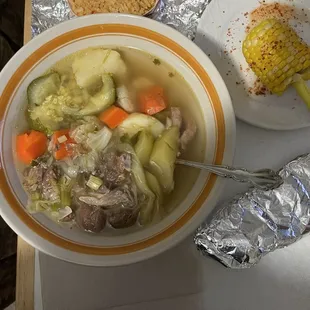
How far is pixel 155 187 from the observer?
1094 mm

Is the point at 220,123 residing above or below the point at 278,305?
above

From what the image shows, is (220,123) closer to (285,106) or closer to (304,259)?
(285,106)

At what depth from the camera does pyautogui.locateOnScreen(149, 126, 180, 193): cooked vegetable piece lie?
1080mm

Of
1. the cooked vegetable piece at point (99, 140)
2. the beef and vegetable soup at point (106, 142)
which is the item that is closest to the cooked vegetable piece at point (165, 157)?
the beef and vegetable soup at point (106, 142)

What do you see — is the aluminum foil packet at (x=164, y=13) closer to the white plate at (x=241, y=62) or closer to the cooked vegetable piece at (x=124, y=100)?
the white plate at (x=241, y=62)

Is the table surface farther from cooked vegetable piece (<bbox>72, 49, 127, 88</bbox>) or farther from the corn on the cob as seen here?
cooked vegetable piece (<bbox>72, 49, 127, 88</bbox>)

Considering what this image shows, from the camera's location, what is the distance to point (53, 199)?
1079 mm

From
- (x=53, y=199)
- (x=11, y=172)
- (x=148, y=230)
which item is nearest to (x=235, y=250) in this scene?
(x=148, y=230)

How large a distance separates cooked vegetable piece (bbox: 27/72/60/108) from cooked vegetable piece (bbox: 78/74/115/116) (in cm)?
8

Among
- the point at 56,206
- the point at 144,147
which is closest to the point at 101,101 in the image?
the point at 144,147

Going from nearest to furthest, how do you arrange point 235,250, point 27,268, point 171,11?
point 235,250 → point 27,268 → point 171,11

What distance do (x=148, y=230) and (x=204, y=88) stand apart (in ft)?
1.06

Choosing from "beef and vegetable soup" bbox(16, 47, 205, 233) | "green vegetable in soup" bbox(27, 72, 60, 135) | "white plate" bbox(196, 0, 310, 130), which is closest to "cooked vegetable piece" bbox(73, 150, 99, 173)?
"beef and vegetable soup" bbox(16, 47, 205, 233)

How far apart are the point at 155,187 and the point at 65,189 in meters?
0.20
